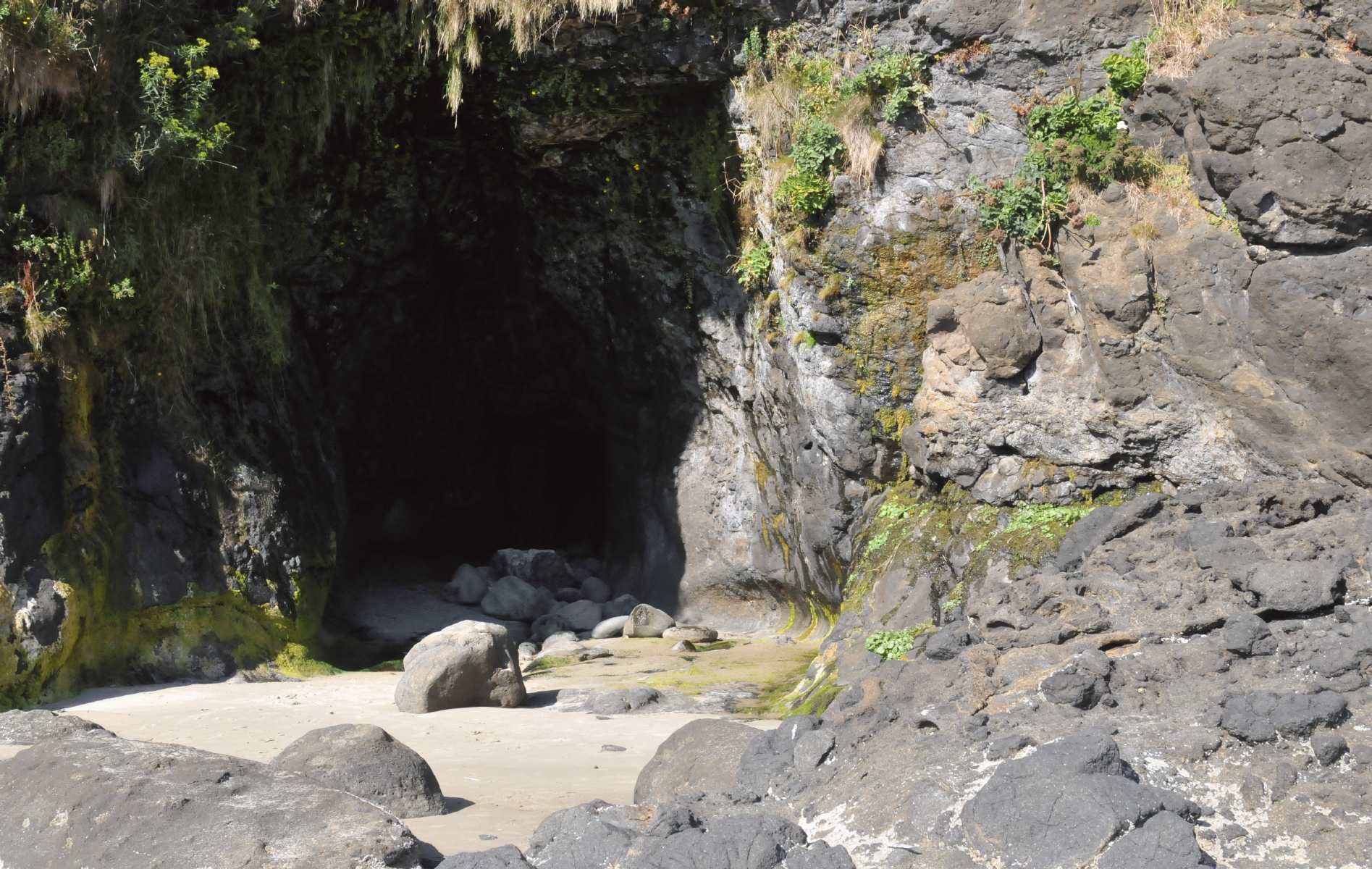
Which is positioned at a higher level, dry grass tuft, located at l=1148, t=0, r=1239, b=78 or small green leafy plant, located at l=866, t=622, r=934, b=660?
dry grass tuft, located at l=1148, t=0, r=1239, b=78

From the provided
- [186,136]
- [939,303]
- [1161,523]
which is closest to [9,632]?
[186,136]

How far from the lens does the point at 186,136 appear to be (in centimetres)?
995

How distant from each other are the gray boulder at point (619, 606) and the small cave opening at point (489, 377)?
27 cm

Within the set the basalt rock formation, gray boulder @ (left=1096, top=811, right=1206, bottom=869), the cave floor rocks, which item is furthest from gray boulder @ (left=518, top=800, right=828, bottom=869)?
the basalt rock formation

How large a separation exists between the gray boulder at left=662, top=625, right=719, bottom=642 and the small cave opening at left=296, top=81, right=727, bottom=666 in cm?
151

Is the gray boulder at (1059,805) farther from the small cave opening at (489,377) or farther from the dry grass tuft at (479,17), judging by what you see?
the small cave opening at (489,377)

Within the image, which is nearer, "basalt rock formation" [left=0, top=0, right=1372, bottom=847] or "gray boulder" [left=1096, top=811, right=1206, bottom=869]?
"gray boulder" [left=1096, top=811, right=1206, bottom=869]

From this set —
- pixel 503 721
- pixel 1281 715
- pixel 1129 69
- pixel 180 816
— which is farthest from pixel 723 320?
pixel 180 816

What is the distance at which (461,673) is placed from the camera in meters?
8.54

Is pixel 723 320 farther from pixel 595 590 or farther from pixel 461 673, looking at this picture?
pixel 461 673

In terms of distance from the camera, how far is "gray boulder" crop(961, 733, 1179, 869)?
13.2 ft

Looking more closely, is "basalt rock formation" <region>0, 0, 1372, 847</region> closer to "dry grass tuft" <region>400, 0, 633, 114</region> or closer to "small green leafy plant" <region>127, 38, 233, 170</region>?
"small green leafy plant" <region>127, 38, 233, 170</region>

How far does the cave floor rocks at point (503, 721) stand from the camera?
6.13m

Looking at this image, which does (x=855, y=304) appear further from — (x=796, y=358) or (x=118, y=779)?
(x=118, y=779)
